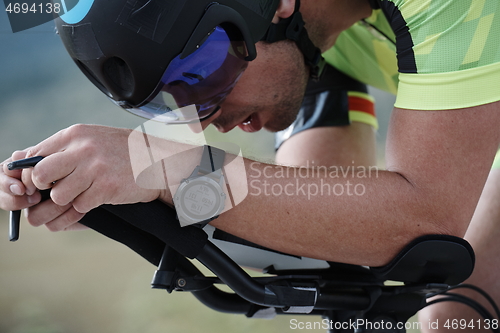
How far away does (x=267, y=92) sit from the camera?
127 cm

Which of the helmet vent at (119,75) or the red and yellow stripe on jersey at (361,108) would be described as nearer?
the helmet vent at (119,75)

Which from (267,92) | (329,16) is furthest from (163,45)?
(329,16)

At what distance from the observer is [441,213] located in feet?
2.81

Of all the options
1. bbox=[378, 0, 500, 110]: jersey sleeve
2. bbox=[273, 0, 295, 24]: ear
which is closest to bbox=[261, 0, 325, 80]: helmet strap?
bbox=[273, 0, 295, 24]: ear

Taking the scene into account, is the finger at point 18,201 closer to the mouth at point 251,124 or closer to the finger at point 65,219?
the finger at point 65,219

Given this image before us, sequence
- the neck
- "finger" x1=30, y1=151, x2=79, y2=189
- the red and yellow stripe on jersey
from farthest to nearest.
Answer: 1. the red and yellow stripe on jersey
2. the neck
3. "finger" x1=30, y1=151, x2=79, y2=189

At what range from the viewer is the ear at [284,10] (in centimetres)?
108

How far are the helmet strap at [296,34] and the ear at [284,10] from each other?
0.01 m

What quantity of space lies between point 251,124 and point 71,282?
6.74 ft

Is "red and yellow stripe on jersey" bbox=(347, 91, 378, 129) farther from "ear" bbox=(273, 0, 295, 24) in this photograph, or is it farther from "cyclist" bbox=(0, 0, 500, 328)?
"cyclist" bbox=(0, 0, 500, 328)

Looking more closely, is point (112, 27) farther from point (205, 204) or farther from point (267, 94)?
point (267, 94)

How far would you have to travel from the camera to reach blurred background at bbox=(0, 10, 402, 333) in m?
2.34

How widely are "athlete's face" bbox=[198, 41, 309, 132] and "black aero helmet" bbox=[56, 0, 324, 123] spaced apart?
0.51 feet

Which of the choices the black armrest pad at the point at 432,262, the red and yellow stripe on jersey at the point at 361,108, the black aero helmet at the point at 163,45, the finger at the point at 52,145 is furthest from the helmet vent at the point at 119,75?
the red and yellow stripe on jersey at the point at 361,108
